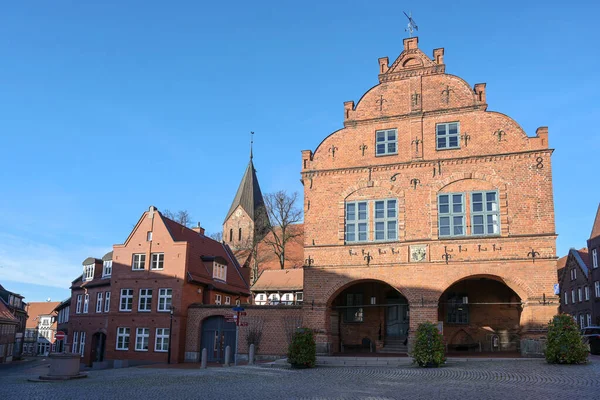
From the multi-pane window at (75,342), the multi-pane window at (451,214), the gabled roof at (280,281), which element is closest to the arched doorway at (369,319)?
the multi-pane window at (451,214)

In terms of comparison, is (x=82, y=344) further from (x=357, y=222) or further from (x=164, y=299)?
(x=357, y=222)

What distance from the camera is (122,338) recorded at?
34.2m

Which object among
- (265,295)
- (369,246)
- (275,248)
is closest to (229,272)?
(265,295)

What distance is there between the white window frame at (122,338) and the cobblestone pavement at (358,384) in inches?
566

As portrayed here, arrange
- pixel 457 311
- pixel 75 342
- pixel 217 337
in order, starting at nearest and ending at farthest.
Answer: pixel 457 311 → pixel 217 337 → pixel 75 342

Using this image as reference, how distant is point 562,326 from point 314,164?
13.1 metres

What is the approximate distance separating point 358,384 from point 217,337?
17247 millimetres

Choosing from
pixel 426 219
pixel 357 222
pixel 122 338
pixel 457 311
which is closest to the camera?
pixel 426 219

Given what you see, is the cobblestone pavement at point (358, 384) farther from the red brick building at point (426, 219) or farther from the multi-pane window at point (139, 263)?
the multi-pane window at point (139, 263)

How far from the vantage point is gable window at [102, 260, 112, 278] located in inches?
1516

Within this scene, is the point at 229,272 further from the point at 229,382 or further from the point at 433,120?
the point at 229,382

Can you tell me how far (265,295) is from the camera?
147 feet

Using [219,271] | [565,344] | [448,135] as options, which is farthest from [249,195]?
[565,344]

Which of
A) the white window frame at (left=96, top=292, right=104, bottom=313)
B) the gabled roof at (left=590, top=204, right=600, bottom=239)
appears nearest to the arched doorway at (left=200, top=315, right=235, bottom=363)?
the white window frame at (left=96, top=292, right=104, bottom=313)
